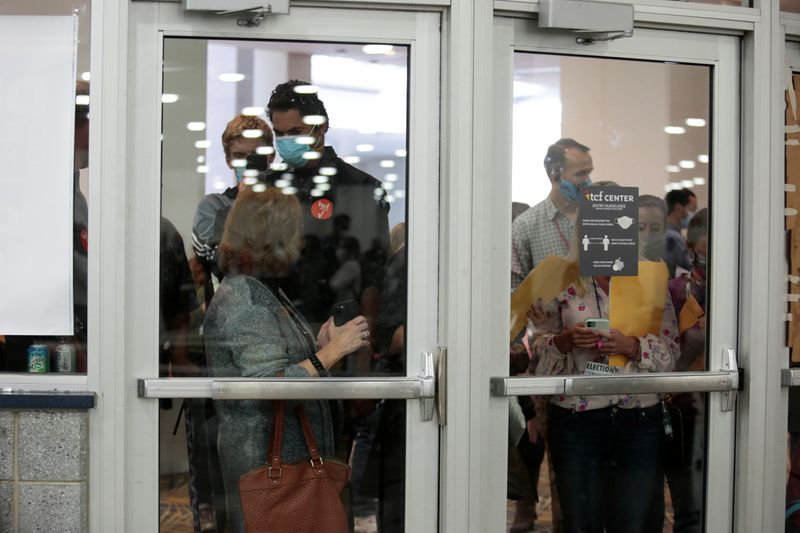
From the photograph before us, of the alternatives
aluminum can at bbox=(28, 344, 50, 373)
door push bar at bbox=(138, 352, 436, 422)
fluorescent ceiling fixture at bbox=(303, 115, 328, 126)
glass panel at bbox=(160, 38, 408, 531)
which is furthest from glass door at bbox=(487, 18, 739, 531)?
aluminum can at bbox=(28, 344, 50, 373)

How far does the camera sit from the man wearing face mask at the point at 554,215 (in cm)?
336

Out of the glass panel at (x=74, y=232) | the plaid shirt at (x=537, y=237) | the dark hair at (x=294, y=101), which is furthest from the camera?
the plaid shirt at (x=537, y=237)

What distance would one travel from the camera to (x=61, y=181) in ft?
10.3

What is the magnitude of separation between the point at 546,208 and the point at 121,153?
59.1 inches

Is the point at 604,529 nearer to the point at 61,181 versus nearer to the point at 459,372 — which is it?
the point at 459,372

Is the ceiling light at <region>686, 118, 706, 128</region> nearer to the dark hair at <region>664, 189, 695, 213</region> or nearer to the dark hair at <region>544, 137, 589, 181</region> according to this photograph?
the dark hair at <region>664, 189, 695, 213</region>

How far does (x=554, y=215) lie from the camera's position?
339 cm

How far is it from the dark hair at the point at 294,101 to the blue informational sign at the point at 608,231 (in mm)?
1019

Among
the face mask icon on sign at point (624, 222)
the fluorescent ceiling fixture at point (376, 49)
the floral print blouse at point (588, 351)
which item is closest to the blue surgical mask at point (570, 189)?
the face mask icon on sign at point (624, 222)

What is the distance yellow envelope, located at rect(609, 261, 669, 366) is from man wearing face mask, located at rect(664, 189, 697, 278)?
44 mm

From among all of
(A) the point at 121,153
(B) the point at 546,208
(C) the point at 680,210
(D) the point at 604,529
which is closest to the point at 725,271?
(C) the point at 680,210

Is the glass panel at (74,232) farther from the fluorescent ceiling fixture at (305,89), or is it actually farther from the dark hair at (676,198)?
the dark hair at (676,198)

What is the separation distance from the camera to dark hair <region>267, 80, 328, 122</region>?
10.6ft

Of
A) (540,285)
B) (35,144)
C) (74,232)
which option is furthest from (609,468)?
(35,144)
